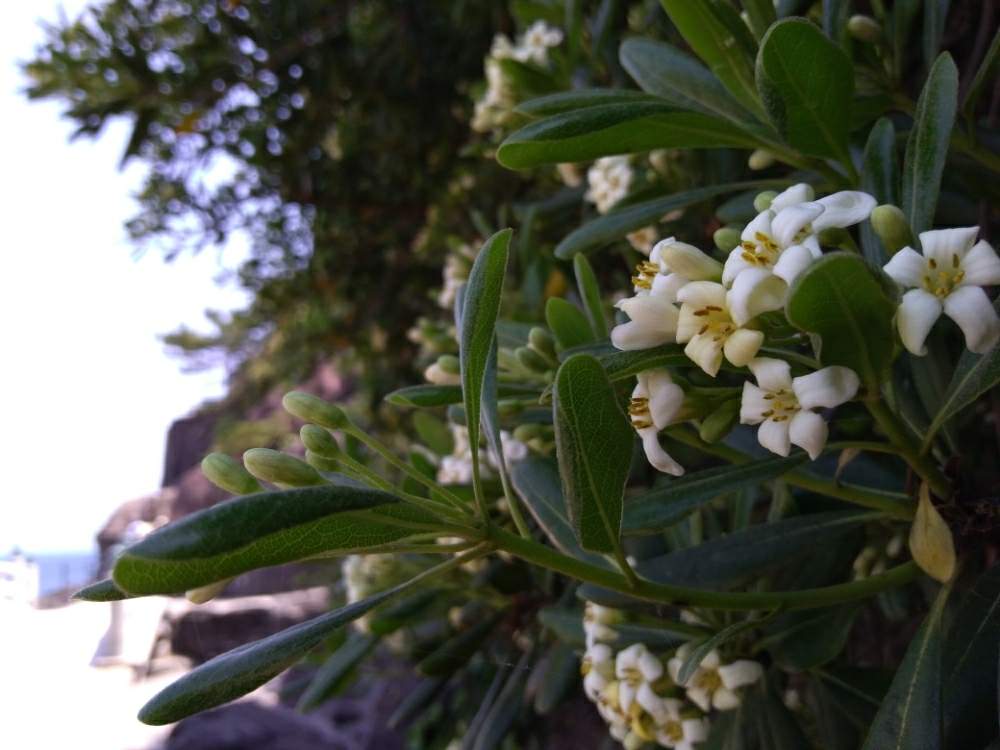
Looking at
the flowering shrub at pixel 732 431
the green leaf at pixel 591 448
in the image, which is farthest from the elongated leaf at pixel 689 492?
the green leaf at pixel 591 448

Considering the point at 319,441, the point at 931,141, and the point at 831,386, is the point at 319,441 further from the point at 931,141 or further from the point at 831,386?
the point at 931,141

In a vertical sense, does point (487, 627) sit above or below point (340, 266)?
below

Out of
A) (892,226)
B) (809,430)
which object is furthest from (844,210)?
(809,430)

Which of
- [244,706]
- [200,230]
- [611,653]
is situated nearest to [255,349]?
[200,230]

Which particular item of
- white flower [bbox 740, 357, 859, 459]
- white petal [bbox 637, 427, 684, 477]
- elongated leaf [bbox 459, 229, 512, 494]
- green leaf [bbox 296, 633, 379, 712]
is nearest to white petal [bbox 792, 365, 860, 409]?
white flower [bbox 740, 357, 859, 459]

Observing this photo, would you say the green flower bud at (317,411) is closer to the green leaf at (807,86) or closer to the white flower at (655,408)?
the white flower at (655,408)

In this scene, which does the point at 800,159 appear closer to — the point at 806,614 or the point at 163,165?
the point at 806,614
